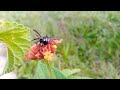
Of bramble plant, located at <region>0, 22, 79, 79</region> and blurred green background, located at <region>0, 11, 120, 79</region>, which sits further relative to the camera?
blurred green background, located at <region>0, 11, 120, 79</region>

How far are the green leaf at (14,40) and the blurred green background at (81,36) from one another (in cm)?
156

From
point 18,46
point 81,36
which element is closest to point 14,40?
point 18,46

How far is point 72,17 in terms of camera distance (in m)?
2.74

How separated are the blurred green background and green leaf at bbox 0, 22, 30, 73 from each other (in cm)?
156

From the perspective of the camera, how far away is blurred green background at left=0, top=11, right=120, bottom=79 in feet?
7.43

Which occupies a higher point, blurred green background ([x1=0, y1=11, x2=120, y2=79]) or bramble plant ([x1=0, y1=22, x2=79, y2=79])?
blurred green background ([x1=0, y1=11, x2=120, y2=79])

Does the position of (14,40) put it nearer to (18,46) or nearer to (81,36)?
(18,46)

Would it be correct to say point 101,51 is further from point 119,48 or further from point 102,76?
point 102,76

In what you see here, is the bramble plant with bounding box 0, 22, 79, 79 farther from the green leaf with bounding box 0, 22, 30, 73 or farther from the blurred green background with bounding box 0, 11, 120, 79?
the blurred green background with bounding box 0, 11, 120, 79

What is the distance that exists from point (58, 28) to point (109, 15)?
14.3 inches

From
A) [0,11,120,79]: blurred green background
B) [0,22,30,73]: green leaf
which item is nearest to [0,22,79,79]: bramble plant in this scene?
[0,22,30,73]: green leaf

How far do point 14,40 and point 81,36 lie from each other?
2097mm
